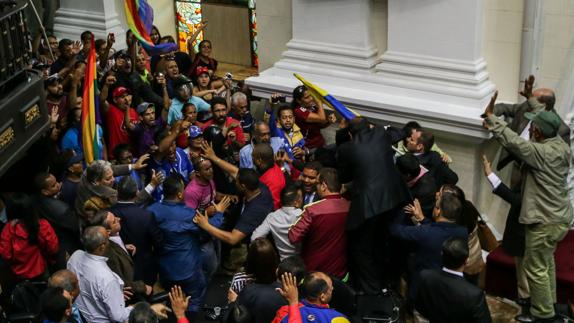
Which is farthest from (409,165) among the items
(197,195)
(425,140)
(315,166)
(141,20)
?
(141,20)

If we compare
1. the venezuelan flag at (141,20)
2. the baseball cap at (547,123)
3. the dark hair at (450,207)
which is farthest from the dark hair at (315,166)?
the venezuelan flag at (141,20)

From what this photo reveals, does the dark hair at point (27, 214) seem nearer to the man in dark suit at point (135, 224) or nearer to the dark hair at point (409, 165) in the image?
the man in dark suit at point (135, 224)

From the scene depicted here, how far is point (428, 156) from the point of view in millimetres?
8008

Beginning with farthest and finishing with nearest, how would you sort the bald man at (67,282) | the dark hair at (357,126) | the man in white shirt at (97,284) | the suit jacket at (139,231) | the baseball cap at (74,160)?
the baseball cap at (74,160) < the dark hair at (357,126) < the suit jacket at (139,231) < the man in white shirt at (97,284) < the bald man at (67,282)

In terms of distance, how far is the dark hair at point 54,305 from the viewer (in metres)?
5.63

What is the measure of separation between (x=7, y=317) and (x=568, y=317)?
4.77 metres

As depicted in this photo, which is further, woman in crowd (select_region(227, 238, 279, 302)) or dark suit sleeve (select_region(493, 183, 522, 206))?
dark suit sleeve (select_region(493, 183, 522, 206))

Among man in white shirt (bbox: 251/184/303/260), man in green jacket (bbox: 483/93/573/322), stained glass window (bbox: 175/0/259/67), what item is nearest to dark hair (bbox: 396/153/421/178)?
man in green jacket (bbox: 483/93/573/322)

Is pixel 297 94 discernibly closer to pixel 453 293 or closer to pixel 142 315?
pixel 453 293

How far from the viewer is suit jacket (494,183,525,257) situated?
7629 mm

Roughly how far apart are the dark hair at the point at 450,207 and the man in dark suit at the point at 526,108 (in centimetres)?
124

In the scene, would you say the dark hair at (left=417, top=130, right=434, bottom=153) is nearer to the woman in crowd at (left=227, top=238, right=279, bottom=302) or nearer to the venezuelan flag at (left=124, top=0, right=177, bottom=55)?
the woman in crowd at (left=227, top=238, right=279, bottom=302)

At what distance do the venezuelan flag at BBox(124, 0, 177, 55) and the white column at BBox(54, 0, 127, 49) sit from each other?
2775 millimetres

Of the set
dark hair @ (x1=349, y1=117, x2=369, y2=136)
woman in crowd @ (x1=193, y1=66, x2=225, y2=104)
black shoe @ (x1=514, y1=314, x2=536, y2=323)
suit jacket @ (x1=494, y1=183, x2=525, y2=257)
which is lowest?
black shoe @ (x1=514, y1=314, x2=536, y2=323)
